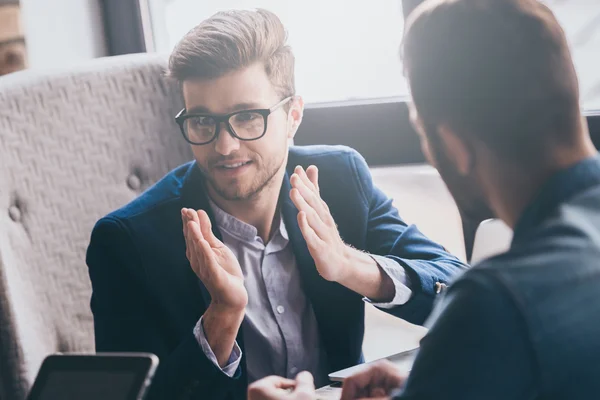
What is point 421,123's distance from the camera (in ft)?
2.66

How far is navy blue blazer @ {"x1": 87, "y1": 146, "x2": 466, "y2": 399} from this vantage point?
1049 mm

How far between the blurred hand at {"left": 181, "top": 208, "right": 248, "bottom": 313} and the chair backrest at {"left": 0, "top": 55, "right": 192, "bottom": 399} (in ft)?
0.76

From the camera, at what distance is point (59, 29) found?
1.53 meters

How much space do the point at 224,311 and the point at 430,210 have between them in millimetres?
329

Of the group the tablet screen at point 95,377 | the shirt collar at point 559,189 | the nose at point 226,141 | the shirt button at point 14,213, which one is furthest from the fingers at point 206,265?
the shirt collar at point 559,189

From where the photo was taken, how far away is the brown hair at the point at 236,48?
1033mm

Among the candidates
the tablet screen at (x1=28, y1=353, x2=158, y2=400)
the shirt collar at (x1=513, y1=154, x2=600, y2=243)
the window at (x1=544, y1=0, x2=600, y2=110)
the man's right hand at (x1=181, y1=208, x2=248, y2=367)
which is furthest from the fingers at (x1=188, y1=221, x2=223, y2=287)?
the window at (x1=544, y1=0, x2=600, y2=110)

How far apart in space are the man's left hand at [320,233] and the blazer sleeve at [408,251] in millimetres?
61

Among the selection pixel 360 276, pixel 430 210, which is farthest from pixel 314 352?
pixel 430 210

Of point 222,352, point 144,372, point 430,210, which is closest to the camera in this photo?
point 144,372

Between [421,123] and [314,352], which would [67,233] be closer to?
[314,352]

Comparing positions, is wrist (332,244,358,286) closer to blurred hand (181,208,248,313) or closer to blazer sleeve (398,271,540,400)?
blurred hand (181,208,248,313)

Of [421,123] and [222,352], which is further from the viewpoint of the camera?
[222,352]

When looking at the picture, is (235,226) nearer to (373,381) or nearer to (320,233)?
(320,233)
